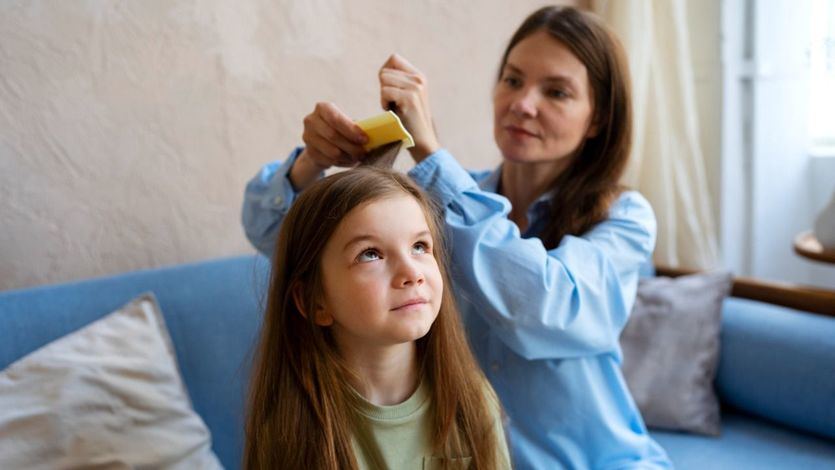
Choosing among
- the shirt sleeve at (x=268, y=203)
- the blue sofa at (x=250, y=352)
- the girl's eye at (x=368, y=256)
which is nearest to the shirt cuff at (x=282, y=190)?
the shirt sleeve at (x=268, y=203)

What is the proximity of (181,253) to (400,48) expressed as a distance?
0.70 metres

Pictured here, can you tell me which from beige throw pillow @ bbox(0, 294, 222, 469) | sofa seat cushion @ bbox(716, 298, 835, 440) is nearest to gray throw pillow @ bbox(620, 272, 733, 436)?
sofa seat cushion @ bbox(716, 298, 835, 440)

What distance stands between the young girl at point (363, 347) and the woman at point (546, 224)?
0.10 meters

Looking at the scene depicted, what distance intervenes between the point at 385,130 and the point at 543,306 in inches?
12.5

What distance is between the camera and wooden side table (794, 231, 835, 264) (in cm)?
163

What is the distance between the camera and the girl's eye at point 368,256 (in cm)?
87

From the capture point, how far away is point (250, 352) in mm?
1175

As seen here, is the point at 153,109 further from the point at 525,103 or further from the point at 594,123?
the point at 594,123

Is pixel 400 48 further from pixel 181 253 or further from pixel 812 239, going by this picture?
pixel 812 239

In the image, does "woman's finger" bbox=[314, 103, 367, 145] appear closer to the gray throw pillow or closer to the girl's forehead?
the girl's forehead

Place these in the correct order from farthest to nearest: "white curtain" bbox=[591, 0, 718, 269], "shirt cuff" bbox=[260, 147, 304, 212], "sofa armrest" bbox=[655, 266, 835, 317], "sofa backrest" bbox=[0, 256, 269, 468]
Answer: "white curtain" bbox=[591, 0, 718, 269] < "sofa armrest" bbox=[655, 266, 835, 317] < "sofa backrest" bbox=[0, 256, 269, 468] < "shirt cuff" bbox=[260, 147, 304, 212]

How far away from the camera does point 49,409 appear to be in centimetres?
109

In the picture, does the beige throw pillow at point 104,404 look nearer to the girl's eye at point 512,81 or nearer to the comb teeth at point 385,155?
the comb teeth at point 385,155

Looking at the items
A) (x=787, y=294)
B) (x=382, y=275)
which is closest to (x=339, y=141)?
(x=382, y=275)
